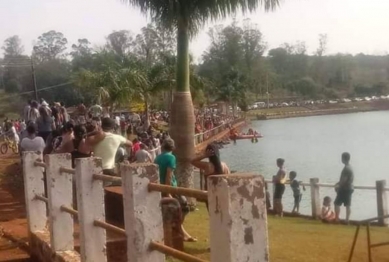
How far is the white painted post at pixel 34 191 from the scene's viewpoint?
295 inches

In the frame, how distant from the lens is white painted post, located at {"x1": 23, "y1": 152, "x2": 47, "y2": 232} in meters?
7.49

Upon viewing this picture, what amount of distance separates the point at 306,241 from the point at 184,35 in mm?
4862

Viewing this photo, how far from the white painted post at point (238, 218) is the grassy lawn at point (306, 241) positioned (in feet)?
13.7

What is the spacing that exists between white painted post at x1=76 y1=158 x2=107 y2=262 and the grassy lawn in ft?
6.20

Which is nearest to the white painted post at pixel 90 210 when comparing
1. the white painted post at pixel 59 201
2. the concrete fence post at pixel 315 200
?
the white painted post at pixel 59 201

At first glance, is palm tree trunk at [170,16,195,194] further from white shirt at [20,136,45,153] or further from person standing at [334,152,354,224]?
white shirt at [20,136,45,153]

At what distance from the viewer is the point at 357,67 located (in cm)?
13250

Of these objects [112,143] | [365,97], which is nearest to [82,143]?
[112,143]

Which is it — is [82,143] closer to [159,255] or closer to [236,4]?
[159,255]

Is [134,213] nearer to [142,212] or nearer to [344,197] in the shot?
[142,212]

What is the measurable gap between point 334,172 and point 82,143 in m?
28.7

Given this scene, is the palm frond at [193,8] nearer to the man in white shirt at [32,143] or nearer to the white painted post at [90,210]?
the man in white shirt at [32,143]

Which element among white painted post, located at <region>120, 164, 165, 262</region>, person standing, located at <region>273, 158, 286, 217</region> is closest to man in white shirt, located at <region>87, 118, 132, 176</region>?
white painted post, located at <region>120, 164, 165, 262</region>

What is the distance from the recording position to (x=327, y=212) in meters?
13.6
